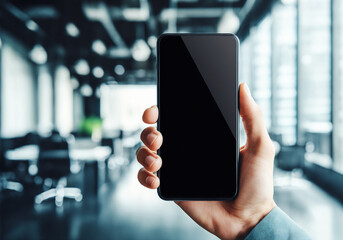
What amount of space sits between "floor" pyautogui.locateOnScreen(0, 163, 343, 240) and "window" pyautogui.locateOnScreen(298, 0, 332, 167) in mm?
1077

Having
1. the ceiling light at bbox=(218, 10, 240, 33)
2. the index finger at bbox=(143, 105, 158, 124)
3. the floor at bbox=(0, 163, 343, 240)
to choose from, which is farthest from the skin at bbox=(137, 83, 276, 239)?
the ceiling light at bbox=(218, 10, 240, 33)

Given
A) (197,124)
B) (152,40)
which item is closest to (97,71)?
(152,40)

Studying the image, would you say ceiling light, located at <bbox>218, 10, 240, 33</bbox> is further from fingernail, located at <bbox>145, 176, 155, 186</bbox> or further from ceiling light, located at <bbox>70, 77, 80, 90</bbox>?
ceiling light, located at <bbox>70, 77, 80, 90</bbox>

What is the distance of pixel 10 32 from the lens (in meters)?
8.23

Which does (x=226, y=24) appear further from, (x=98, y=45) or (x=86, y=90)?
(x=86, y=90)

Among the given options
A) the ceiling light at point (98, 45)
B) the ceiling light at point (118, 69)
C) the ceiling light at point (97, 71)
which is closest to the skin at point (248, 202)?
the ceiling light at point (98, 45)

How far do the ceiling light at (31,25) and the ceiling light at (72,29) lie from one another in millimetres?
899

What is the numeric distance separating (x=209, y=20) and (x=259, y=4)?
2103 millimetres

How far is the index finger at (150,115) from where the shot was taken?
3.17ft

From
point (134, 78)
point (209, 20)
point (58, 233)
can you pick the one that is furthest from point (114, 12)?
point (134, 78)

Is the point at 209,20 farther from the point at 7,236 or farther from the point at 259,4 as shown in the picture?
the point at 7,236

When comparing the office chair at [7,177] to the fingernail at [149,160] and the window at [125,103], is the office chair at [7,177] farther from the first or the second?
the window at [125,103]

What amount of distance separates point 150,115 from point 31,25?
864cm

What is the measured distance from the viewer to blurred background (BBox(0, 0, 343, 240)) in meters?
4.11
